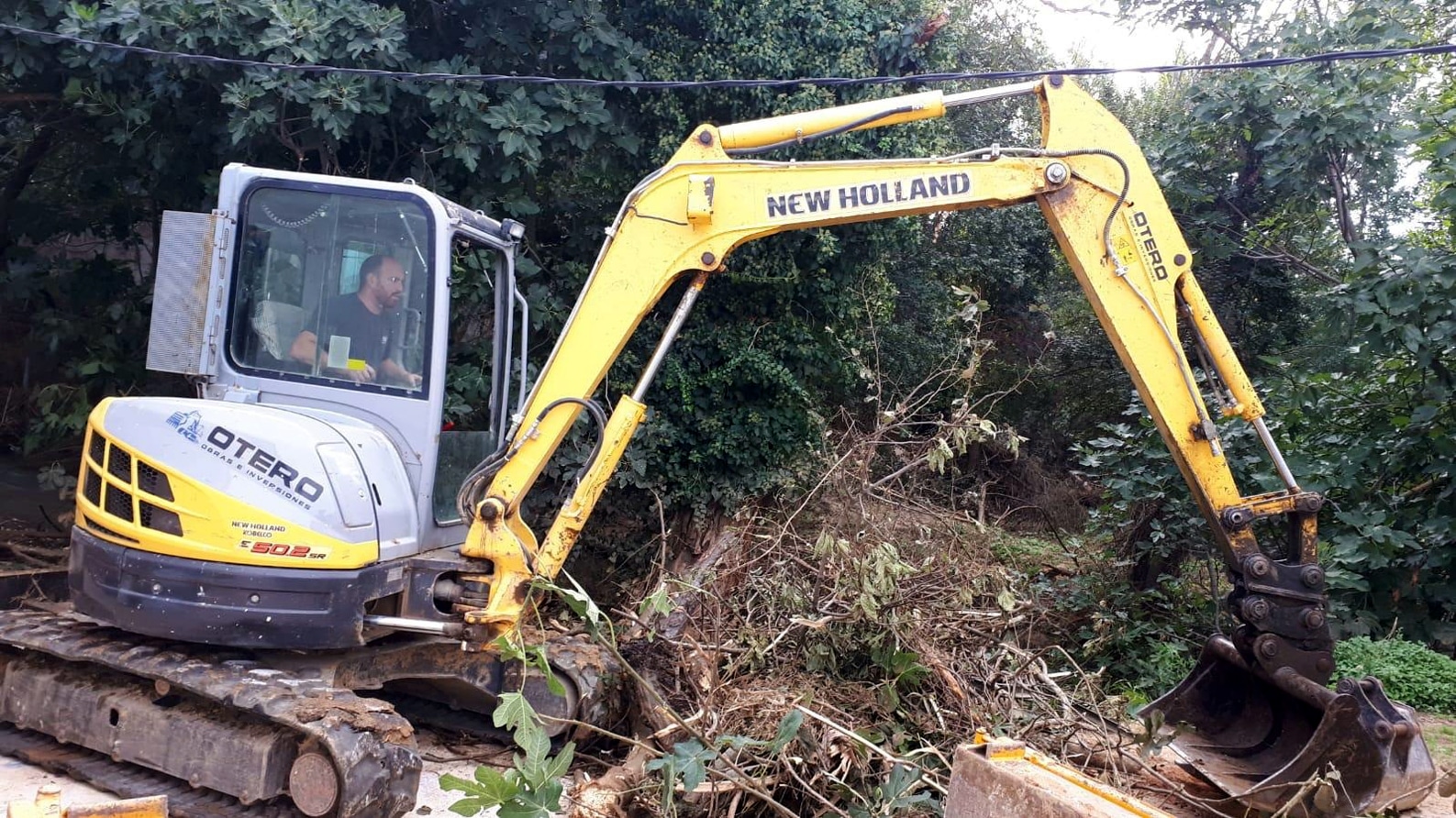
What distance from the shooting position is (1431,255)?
276 inches

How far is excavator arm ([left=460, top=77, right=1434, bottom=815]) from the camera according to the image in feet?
15.3

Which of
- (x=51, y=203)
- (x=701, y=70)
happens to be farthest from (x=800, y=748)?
(x=51, y=203)

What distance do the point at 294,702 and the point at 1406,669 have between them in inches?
Result: 248

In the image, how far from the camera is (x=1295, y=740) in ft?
14.9

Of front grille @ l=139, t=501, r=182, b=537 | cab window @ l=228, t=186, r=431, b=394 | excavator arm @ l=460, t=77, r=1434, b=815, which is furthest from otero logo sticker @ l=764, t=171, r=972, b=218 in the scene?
front grille @ l=139, t=501, r=182, b=537

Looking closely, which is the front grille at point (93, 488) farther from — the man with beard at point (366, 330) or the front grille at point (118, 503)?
the man with beard at point (366, 330)

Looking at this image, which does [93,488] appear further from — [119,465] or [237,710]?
[237,710]

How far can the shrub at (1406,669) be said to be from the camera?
6.24m

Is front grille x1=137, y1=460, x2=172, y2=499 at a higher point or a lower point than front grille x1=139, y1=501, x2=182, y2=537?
higher

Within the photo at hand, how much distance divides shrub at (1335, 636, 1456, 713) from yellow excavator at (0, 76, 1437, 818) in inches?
78.9

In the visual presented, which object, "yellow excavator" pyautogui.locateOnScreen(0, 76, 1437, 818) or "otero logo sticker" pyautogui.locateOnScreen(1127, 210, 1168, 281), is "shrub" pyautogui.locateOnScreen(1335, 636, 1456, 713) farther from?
"otero logo sticker" pyautogui.locateOnScreen(1127, 210, 1168, 281)

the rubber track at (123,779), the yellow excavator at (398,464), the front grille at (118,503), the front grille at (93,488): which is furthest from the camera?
the front grille at (93,488)

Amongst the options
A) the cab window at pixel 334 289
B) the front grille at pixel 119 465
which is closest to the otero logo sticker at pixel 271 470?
the front grille at pixel 119 465

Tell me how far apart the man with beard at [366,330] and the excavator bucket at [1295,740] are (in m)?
3.84
